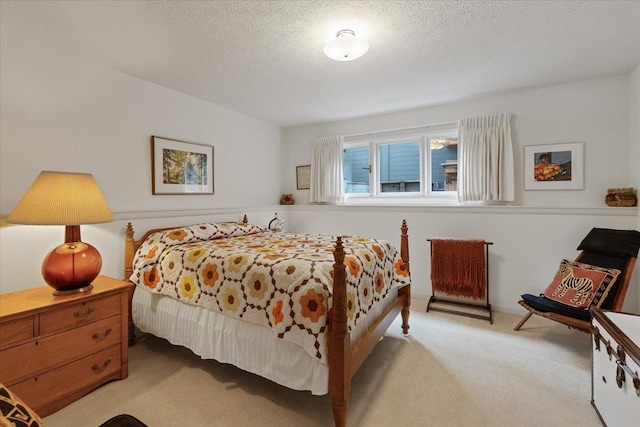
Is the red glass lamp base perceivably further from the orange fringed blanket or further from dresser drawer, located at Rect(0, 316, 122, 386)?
the orange fringed blanket

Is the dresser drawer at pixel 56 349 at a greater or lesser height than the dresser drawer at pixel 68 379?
greater

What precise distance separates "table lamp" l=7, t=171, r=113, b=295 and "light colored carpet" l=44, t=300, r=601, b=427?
0.79 m

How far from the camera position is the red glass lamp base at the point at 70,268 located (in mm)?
1882

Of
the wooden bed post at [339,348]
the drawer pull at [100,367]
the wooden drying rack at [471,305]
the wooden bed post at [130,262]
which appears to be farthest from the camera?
the wooden drying rack at [471,305]

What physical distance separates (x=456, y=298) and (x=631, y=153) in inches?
87.6

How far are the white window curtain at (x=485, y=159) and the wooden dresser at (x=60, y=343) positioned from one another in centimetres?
360

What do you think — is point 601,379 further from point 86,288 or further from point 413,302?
point 86,288

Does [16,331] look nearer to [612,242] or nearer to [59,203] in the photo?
[59,203]

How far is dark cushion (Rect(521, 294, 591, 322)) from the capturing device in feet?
7.64

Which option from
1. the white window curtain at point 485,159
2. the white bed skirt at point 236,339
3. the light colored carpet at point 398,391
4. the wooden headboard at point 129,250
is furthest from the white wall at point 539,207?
the wooden headboard at point 129,250

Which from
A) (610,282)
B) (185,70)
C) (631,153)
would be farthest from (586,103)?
(185,70)

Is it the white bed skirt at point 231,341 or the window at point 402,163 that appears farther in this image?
the window at point 402,163

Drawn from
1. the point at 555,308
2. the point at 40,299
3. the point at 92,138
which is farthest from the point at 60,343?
the point at 555,308

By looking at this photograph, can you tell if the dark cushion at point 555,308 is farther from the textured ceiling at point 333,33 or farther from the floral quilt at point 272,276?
the textured ceiling at point 333,33
